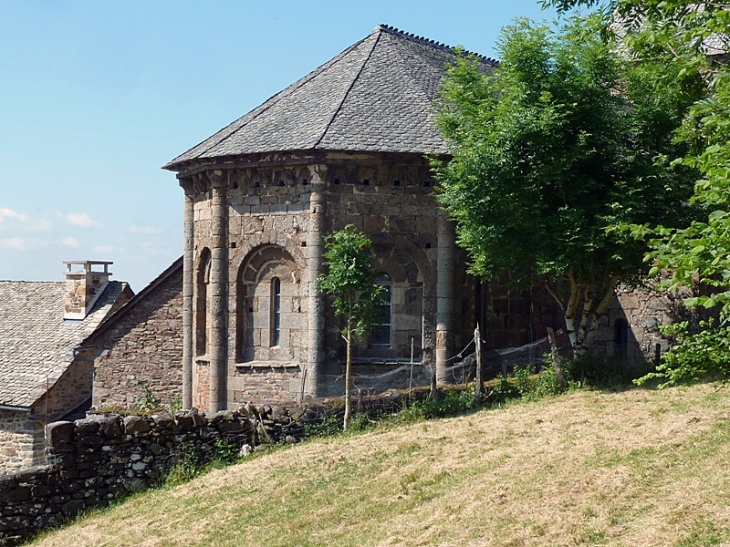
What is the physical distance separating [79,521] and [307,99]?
36.0 ft

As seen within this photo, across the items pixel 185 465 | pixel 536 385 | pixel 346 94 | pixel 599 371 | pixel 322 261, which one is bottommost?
pixel 185 465

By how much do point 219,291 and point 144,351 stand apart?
20.3ft

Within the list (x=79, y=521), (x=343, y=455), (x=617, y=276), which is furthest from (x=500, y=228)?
(x=79, y=521)

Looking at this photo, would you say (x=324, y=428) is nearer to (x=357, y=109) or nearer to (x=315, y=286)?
(x=315, y=286)

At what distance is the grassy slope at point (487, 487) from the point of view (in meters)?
10.4

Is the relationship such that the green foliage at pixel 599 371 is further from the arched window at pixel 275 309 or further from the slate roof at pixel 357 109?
the arched window at pixel 275 309

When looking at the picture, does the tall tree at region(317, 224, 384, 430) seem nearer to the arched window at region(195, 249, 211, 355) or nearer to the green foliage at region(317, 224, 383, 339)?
the green foliage at region(317, 224, 383, 339)

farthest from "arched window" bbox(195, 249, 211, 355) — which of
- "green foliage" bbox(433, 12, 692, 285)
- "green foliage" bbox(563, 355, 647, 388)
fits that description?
"green foliage" bbox(563, 355, 647, 388)

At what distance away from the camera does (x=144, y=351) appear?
2630 centimetres

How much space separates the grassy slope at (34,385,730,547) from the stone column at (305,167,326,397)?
3.40 metres

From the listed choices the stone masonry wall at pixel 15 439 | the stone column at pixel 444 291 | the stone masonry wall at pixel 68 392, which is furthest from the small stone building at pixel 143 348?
the stone column at pixel 444 291

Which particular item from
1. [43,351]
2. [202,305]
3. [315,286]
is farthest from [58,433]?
[43,351]

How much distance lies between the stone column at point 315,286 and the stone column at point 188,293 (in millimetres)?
4117

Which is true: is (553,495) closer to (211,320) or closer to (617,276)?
(617,276)
